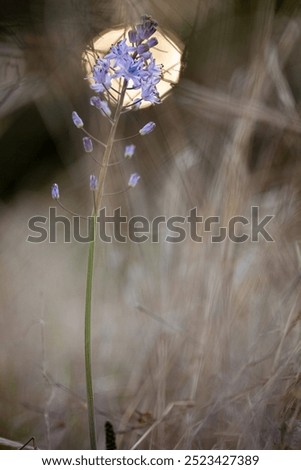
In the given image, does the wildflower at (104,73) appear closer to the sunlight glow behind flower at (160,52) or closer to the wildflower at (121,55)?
the wildflower at (121,55)

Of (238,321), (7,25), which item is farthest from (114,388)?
(7,25)

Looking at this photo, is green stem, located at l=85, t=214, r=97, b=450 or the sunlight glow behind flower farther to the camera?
the sunlight glow behind flower

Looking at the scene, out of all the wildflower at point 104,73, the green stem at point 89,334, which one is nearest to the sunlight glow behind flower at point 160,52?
the wildflower at point 104,73

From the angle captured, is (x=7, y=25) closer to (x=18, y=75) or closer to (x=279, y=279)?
(x=18, y=75)

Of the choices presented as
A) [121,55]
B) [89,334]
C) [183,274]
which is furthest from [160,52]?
[89,334]

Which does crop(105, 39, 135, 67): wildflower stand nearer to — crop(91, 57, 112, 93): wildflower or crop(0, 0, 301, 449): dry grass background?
crop(91, 57, 112, 93): wildflower

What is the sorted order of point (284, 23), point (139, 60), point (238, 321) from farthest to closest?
1. point (284, 23)
2. point (238, 321)
3. point (139, 60)

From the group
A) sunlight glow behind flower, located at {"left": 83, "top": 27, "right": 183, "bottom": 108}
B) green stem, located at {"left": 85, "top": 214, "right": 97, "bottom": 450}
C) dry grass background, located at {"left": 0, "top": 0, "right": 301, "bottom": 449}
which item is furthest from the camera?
sunlight glow behind flower, located at {"left": 83, "top": 27, "right": 183, "bottom": 108}

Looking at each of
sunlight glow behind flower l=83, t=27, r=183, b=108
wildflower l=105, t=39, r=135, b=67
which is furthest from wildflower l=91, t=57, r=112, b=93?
sunlight glow behind flower l=83, t=27, r=183, b=108
